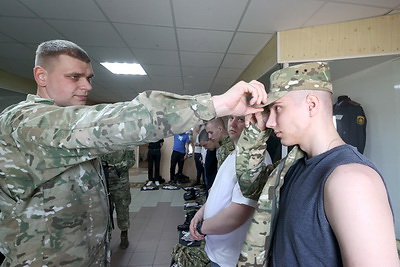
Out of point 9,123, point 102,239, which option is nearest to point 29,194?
point 9,123

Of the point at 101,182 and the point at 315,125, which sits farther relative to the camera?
the point at 101,182

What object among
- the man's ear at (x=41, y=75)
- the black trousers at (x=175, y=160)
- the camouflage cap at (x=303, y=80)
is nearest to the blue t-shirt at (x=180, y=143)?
the black trousers at (x=175, y=160)

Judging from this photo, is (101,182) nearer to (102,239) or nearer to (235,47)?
(102,239)

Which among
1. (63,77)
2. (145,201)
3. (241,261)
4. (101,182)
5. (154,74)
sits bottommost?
(145,201)

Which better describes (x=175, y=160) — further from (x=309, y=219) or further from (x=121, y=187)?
(x=309, y=219)

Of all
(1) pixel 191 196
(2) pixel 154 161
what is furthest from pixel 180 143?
(1) pixel 191 196

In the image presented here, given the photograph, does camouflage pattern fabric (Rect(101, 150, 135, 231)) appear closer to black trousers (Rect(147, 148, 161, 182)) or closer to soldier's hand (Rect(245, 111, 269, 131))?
soldier's hand (Rect(245, 111, 269, 131))

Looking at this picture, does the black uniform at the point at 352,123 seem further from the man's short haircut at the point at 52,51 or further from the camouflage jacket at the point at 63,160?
the man's short haircut at the point at 52,51

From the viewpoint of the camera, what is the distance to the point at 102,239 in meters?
0.93

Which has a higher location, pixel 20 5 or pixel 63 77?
pixel 20 5

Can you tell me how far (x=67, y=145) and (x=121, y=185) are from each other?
91.5 inches

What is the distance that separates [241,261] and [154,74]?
170 inches

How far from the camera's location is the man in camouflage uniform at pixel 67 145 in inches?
21.2

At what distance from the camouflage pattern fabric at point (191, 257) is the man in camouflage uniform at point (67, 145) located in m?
1.17
